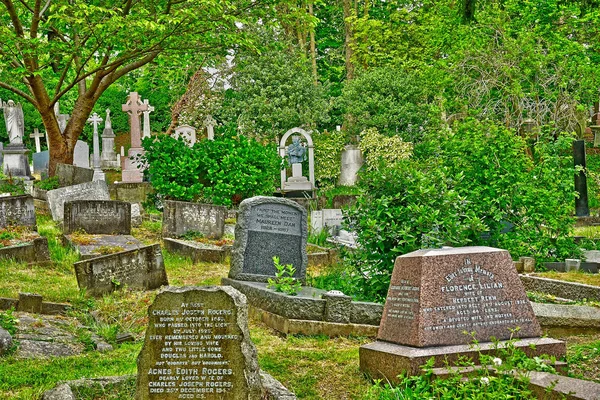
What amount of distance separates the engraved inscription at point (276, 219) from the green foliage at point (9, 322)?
135 inches

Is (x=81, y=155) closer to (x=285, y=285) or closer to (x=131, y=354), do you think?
(x=285, y=285)

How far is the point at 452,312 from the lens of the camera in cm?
683

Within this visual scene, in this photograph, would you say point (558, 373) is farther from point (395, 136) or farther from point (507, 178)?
point (395, 136)

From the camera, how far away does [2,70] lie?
68.7ft

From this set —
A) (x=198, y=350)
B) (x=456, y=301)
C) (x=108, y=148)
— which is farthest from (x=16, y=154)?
(x=198, y=350)

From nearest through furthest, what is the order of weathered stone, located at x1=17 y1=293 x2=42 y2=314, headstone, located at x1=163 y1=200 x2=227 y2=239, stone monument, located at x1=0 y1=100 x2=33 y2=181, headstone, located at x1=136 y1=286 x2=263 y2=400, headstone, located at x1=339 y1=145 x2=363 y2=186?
headstone, located at x1=136 y1=286 x2=263 y2=400
weathered stone, located at x1=17 y1=293 x2=42 y2=314
headstone, located at x1=163 y1=200 x2=227 y2=239
stone monument, located at x1=0 y1=100 x2=33 y2=181
headstone, located at x1=339 y1=145 x2=363 y2=186

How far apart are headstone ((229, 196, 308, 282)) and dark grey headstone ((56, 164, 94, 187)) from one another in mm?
9362

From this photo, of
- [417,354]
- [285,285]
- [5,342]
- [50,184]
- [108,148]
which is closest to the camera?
[417,354]

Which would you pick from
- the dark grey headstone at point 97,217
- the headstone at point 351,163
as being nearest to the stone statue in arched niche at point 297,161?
the headstone at point 351,163

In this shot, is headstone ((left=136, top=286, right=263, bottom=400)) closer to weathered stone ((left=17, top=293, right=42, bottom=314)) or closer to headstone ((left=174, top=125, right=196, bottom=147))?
weathered stone ((left=17, top=293, right=42, bottom=314))

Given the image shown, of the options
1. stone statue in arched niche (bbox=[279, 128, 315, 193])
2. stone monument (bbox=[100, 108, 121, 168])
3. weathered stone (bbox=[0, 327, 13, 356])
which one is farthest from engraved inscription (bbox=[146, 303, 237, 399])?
stone monument (bbox=[100, 108, 121, 168])

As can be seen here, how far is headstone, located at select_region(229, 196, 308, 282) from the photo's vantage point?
10.9m

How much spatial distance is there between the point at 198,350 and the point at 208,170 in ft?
41.6

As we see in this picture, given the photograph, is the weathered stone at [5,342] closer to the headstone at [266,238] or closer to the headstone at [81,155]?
the headstone at [266,238]
